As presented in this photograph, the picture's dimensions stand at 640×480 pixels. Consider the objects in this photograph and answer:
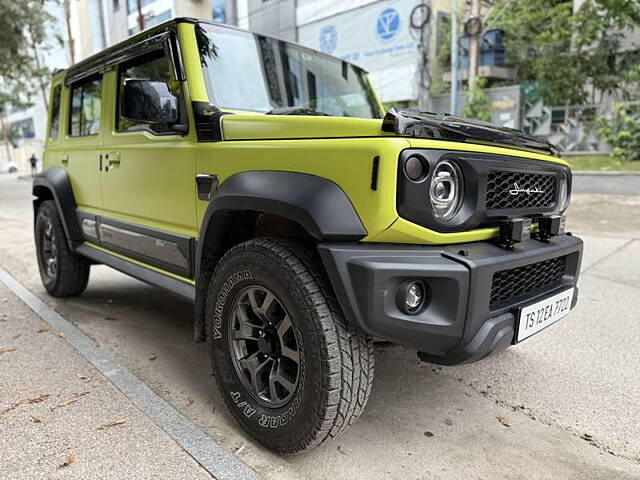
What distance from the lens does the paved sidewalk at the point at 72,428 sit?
2.04 meters

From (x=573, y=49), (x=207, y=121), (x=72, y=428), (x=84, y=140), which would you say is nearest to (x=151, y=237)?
(x=207, y=121)

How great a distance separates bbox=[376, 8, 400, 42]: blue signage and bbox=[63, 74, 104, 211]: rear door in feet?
46.8

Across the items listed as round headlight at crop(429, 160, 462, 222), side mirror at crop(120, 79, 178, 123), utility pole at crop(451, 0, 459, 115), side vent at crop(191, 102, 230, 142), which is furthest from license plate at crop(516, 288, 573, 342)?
utility pole at crop(451, 0, 459, 115)

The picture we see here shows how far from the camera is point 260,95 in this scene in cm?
280

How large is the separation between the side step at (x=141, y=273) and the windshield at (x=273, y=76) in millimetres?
994

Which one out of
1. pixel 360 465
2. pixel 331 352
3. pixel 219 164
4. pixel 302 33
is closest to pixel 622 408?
pixel 360 465

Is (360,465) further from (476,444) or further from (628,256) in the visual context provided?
(628,256)

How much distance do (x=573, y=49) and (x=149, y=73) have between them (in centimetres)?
1377

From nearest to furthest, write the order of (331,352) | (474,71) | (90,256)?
(331,352)
(90,256)
(474,71)

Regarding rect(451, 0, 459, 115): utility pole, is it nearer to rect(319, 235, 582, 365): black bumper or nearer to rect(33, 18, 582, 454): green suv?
rect(33, 18, 582, 454): green suv

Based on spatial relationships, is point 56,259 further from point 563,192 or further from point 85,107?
point 563,192

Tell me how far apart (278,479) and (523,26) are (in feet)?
53.0

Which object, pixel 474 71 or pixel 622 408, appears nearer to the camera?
pixel 622 408

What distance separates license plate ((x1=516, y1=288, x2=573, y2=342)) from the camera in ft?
6.56
